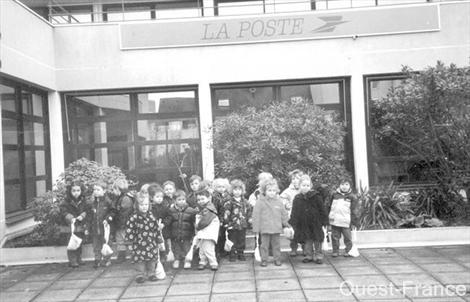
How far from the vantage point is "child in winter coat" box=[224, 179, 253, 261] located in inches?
284

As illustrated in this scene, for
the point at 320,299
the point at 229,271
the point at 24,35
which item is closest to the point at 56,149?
the point at 24,35

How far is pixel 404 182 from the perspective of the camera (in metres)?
11.4

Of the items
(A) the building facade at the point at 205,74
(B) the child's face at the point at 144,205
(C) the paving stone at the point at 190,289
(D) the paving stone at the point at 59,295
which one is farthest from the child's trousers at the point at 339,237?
(A) the building facade at the point at 205,74

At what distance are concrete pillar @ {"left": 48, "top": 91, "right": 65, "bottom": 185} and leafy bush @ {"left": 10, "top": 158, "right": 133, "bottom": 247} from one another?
3134 millimetres

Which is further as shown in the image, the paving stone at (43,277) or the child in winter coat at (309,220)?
the child in winter coat at (309,220)

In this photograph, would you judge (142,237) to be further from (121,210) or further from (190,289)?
(121,210)

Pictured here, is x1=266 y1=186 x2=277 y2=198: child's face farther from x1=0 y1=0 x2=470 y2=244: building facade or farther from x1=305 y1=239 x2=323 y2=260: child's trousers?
x1=0 y1=0 x2=470 y2=244: building facade

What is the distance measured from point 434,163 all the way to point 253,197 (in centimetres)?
411

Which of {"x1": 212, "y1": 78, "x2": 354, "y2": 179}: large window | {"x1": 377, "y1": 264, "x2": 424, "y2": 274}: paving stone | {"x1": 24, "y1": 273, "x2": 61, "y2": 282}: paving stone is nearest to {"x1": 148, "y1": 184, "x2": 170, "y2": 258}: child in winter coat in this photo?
{"x1": 24, "y1": 273, "x2": 61, "y2": 282}: paving stone

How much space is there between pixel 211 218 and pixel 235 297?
152cm

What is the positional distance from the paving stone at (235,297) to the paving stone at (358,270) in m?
1.46

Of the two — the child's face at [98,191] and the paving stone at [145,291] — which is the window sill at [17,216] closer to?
the child's face at [98,191]

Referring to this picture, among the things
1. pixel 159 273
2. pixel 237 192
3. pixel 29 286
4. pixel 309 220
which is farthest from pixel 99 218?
pixel 309 220

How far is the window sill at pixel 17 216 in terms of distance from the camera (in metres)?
8.96
